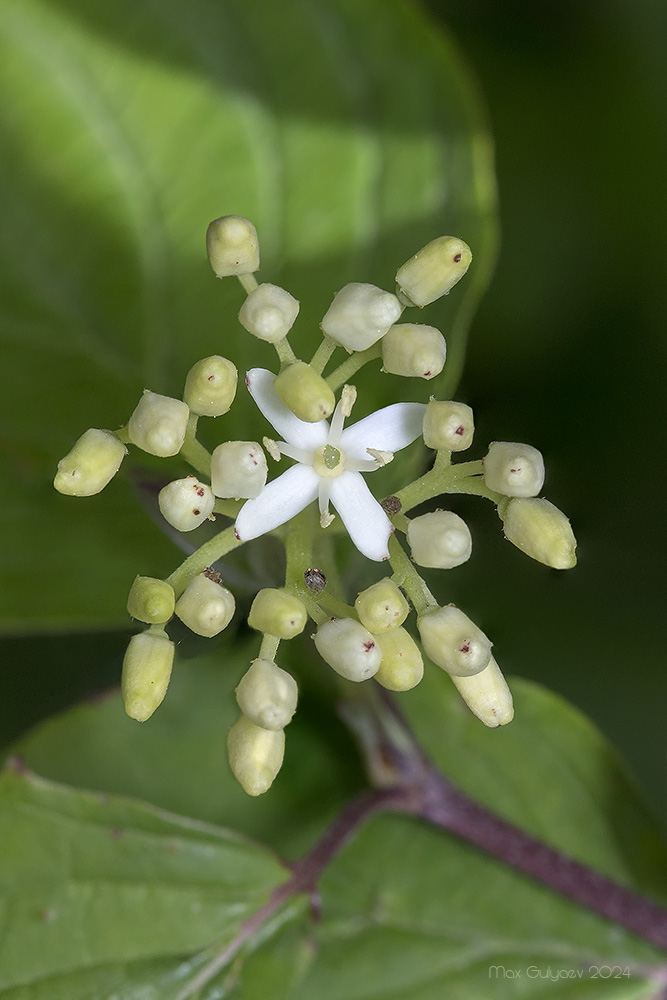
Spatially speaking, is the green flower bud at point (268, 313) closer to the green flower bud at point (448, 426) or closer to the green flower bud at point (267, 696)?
the green flower bud at point (448, 426)

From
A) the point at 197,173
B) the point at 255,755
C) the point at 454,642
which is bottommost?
the point at 255,755

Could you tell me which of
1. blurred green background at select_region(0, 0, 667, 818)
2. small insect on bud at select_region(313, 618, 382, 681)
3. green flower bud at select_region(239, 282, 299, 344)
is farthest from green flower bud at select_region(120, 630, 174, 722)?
blurred green background at select_region(0, 0, 667, 818)

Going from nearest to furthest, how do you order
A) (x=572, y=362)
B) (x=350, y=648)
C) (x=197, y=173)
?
1. (x=350, y=648)
2. (x=197, y=173)
3. (x=572, y=362)

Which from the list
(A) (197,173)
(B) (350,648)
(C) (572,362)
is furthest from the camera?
(C) (572,362)

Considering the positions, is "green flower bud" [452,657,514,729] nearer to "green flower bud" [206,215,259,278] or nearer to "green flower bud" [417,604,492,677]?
"green flower bud" [417,604,492,677]

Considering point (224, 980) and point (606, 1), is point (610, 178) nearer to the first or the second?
point (606, 1)

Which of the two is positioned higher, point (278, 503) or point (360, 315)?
point (360, 315)

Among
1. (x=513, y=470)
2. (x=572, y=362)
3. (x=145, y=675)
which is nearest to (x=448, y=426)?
(x=513, y=470)

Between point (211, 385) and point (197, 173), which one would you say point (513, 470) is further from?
point (197, 173)
